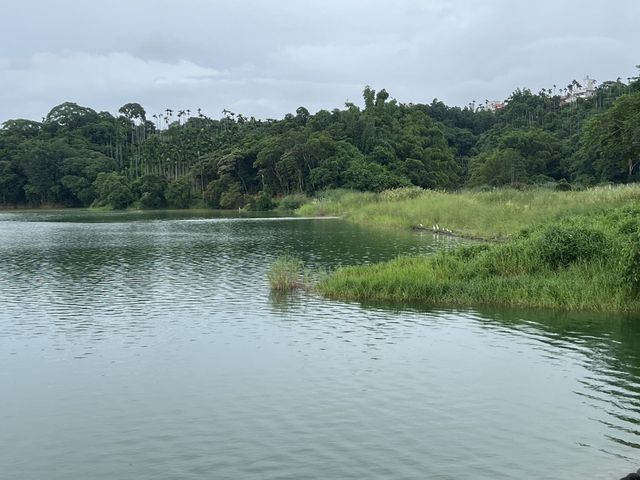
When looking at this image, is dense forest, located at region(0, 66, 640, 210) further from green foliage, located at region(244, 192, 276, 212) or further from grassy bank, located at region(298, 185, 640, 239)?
grassy bank, located at region(298, 185, 640, 239)

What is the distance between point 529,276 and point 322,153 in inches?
3194

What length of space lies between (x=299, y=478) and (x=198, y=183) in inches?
4497

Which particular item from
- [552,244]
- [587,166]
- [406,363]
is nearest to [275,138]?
[587,166]

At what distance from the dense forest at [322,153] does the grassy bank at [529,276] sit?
57.1 meters

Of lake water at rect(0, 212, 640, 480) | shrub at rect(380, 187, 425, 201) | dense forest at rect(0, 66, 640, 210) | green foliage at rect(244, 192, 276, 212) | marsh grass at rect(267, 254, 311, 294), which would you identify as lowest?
lake water at rect(0, 212, 640, 480)

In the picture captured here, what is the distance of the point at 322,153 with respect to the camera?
328 ft

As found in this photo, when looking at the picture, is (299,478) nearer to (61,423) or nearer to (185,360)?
→ (61,423)

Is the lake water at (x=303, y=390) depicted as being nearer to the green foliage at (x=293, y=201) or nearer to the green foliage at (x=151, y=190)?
the green foliage at (x=293, y=201)

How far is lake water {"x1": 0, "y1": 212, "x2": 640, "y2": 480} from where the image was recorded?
9.29 meters

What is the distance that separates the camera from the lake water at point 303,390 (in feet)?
30.5

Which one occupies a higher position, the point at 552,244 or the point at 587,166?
the point at 587,166

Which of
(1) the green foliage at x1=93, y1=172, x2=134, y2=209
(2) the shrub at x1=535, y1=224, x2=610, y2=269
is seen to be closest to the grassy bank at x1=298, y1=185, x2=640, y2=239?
(2) the shrub at x1=535, y1=224, x2=610, y2=269

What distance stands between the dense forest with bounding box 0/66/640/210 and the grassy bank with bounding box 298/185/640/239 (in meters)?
29.2

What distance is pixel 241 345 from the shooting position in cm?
1580
